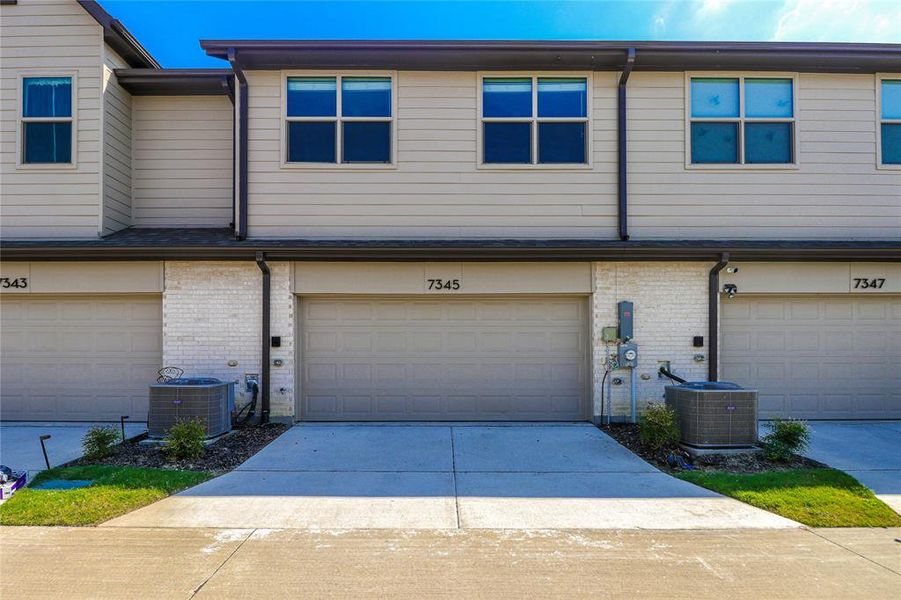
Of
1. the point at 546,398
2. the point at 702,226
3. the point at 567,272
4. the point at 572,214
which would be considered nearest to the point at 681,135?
the point at 702,226

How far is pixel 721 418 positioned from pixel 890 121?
660cm

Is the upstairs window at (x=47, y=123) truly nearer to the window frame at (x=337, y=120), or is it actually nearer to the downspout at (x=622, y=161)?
the window frame at (x=337, y=120)

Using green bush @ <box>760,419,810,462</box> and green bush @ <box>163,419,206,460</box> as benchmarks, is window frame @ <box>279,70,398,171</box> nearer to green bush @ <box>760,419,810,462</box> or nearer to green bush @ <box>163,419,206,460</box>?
green bush @ <box>163,419,206,460</box>

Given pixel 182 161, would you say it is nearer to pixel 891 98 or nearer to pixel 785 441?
pixel 785 441

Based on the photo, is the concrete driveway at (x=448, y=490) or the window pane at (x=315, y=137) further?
the window pane at (x=315, y=137)

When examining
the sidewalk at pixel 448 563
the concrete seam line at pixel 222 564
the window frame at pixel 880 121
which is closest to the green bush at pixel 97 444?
the sidewalk at pixel 448 563

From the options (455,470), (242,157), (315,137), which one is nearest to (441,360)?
(455,470)

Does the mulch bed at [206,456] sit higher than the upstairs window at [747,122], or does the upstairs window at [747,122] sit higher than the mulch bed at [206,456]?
the upstairs window at [747,122]

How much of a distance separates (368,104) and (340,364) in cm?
456

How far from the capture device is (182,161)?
10055mm

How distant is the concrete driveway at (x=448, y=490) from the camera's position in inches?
197

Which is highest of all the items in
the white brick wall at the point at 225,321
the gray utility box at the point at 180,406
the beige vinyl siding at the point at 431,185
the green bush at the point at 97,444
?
the beige vinyl siding at the point at 431,185

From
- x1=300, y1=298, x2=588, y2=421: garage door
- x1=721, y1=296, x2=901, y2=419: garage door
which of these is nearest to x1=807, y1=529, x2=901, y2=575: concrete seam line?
x1=300, y1=298, x2=588, y2=421: garage door

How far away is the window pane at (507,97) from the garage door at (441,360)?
130 inches
